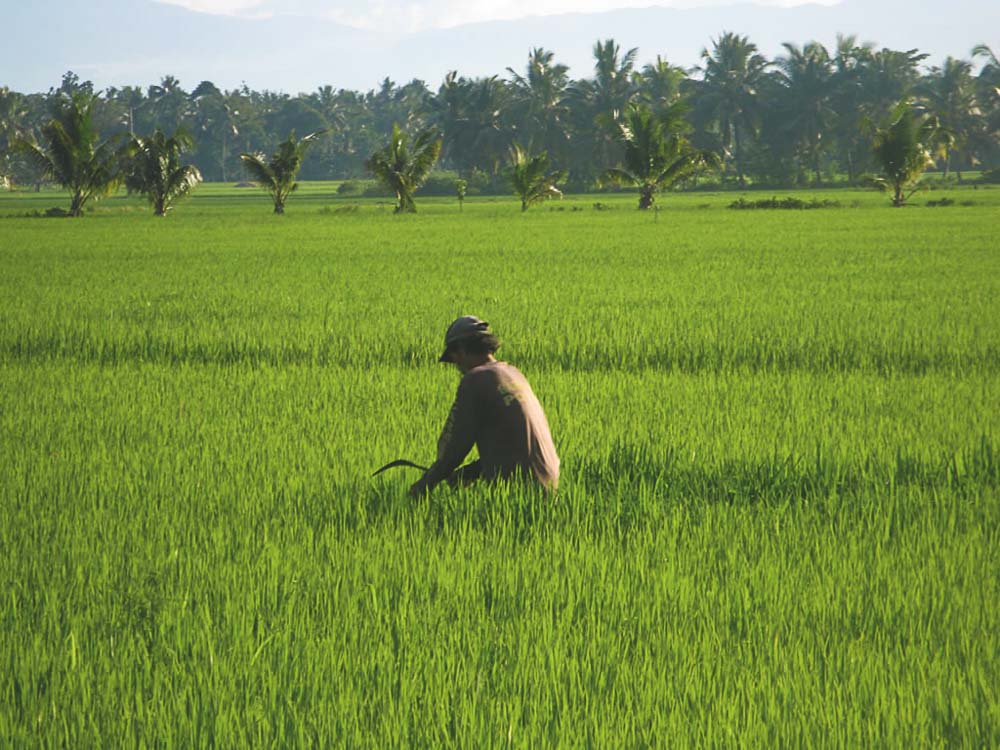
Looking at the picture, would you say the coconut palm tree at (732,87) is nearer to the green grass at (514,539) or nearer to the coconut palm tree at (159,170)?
the coconut palm tree at (159,170)

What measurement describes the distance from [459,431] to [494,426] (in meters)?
0.14

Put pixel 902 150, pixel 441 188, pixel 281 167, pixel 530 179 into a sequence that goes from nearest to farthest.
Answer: pixel 902 150 → pixel 281 167 → pixel 530 179 → pixel 441 188

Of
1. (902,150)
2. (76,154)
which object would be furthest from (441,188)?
(902,150)

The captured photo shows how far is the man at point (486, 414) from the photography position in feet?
12.9

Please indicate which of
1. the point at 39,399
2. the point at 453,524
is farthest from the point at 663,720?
the point at 39,399

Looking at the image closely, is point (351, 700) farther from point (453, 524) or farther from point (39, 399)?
point (39, 399)

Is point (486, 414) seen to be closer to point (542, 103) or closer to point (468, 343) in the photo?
point (468, 343)

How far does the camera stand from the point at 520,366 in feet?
27.8

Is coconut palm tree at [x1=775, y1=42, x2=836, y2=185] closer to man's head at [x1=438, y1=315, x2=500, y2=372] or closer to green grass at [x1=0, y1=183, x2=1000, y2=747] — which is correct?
green grass at [x1=0, y1=183, x2=1000, y2=747]

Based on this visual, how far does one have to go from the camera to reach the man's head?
3912 mm

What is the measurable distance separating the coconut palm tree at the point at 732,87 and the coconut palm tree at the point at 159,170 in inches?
1366

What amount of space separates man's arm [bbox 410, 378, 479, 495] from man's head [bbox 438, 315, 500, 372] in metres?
0.09

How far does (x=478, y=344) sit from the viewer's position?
3.97m

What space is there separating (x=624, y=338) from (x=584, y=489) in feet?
15.2
